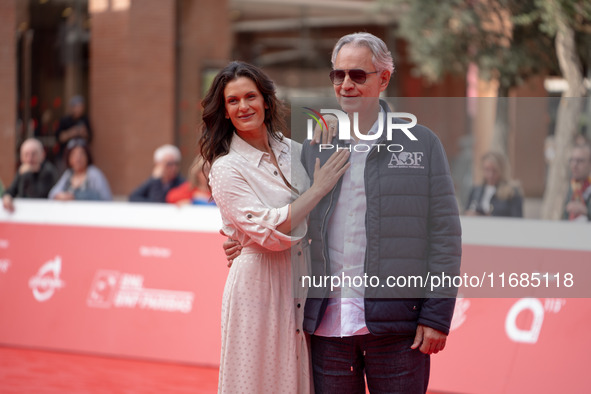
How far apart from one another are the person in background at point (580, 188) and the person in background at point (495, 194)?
0.47m

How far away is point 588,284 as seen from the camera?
3.56 meters

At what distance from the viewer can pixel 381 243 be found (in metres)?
2.73

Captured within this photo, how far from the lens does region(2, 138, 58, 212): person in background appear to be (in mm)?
8594

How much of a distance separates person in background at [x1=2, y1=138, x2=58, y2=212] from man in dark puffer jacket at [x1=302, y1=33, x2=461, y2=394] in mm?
6466

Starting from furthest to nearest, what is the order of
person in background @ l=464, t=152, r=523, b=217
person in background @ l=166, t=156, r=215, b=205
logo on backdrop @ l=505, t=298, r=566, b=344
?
person in background @ l=166, t=156, r=215, b=205
person in background @ l=464, t=152, r=523, b=217
logo on backdrop @ l=505, t=298, r=566, b=344

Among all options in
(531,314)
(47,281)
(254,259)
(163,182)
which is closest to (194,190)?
(163,182)

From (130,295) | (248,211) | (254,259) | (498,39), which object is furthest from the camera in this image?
(498,39)

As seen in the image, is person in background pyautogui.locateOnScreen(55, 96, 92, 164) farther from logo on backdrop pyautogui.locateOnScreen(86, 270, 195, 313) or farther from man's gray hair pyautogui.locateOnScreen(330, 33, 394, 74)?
man's gray hair pyautogui.locateOnScreen(330, 33, 394, 74)

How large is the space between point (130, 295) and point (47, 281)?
879 millimetres

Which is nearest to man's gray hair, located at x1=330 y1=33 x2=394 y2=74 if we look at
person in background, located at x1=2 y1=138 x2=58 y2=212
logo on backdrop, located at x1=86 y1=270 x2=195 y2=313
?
logo on backdrop, located at x1=86 y1=270 x2=195 y2=313

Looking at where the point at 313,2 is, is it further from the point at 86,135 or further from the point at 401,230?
the point at 401,230

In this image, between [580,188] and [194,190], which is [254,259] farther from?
[194,190]

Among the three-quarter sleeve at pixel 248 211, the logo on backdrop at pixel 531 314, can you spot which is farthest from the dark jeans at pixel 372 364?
the logo on backdrop at pixel 531 314

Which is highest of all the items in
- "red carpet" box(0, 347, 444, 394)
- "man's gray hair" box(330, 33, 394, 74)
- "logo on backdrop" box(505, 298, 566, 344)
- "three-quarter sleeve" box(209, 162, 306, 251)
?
"man's gray hair" box(330, 33, 394, 74)
